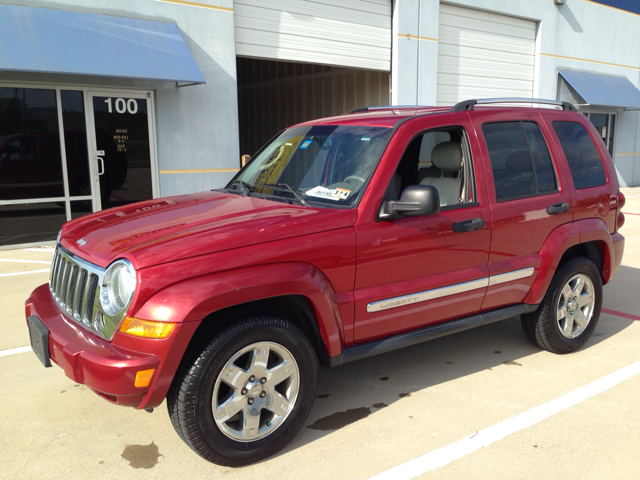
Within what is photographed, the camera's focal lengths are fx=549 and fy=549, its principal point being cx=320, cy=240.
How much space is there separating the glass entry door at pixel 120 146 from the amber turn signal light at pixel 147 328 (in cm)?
773

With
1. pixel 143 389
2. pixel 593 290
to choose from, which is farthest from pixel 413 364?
pixel 143 389

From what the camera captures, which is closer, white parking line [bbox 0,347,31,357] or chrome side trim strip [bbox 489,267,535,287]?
chrome side trim strip [bbox 489,267,535,287]

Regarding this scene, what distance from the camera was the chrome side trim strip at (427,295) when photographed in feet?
11.1

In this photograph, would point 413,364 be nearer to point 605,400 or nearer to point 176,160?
point 605,400

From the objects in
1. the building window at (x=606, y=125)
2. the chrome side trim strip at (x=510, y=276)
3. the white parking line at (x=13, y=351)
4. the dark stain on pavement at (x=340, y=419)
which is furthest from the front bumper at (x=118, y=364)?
the building window at (x=606, y=125)

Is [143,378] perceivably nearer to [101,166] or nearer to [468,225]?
[468,225]

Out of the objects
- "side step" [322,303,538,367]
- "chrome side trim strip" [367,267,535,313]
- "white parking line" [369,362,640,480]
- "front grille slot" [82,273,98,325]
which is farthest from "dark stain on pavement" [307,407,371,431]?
"front grille slot" [82,273,98,325]

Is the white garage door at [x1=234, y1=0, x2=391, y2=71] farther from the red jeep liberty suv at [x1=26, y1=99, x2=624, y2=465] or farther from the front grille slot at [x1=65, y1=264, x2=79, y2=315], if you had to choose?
the front grille slot at [x1=65, y1=264, x2=79, y2=315]

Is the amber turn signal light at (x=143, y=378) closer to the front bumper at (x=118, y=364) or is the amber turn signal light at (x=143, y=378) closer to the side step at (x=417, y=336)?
the front bumper at (x=118, y=364)

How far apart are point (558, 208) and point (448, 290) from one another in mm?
1242

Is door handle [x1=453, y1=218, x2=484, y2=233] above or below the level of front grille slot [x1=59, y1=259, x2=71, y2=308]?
above

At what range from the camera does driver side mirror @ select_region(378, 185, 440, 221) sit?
10.5ft

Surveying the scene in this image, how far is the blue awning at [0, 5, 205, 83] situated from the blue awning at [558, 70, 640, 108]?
12.8 metres

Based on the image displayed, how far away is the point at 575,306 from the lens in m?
4.53
